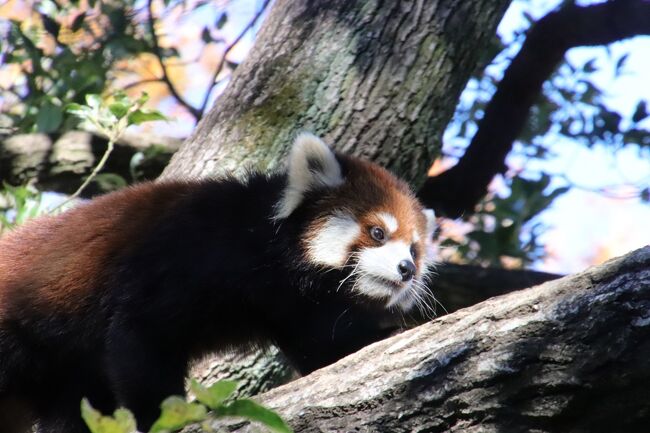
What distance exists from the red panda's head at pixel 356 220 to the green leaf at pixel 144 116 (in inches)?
39.6

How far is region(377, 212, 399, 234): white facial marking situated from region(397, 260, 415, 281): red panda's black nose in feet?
0.78

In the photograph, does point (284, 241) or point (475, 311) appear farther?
point (284, 241)

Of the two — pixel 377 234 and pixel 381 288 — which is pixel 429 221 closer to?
pixel 377 234

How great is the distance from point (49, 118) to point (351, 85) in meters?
2.02

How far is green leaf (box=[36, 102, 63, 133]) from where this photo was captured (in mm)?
5305

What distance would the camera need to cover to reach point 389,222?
4145 millimetres

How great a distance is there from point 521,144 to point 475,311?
4.25 m

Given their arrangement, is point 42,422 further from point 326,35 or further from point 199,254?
point 326,35

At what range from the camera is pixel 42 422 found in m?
3.91

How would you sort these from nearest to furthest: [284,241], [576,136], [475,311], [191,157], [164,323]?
[475,311], [164,323], [284,241], [191,157], [576,136]

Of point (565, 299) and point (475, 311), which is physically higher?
point (565, 299)

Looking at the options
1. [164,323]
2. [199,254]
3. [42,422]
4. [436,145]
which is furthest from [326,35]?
[42,422]

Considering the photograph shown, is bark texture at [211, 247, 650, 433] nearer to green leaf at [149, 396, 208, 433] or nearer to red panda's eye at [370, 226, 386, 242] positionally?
green leaf at [149, 396, 208, 433]

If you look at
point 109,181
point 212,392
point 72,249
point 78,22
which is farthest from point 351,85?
point 212,392
